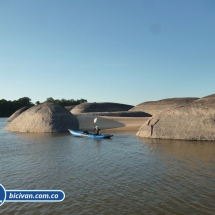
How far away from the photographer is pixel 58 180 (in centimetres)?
1173

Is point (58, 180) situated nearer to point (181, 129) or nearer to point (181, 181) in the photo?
point (181, 181)

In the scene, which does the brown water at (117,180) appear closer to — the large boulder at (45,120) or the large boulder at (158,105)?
the large boulder at (45,120)

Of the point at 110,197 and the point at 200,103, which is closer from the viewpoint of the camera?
the point at 110,197

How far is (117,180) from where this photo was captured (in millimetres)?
11602

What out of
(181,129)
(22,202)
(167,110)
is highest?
(167,110)

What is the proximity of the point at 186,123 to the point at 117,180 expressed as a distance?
50.3 ft

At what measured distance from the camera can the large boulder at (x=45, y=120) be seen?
120ft

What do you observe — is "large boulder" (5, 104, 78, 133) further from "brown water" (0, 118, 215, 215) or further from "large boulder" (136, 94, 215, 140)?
"brown water" (0, 118, 215, 215)

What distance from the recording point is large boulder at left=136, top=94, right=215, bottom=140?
24109mm

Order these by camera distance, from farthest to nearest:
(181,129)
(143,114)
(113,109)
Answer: (113,109)
(143,114)
(181,129)

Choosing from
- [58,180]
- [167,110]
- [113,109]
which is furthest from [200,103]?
[113,109]

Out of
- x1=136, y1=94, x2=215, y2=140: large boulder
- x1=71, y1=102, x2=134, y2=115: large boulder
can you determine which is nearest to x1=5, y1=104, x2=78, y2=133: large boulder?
x1=136, y1=94, x2=215, y2=140: large boulder

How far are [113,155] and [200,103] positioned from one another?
42.6ft

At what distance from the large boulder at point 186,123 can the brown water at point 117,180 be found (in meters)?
5.65
